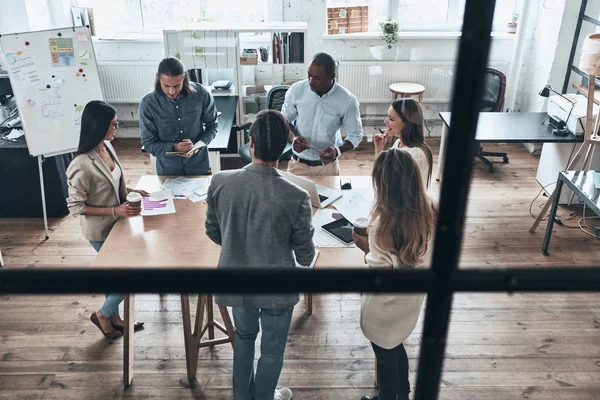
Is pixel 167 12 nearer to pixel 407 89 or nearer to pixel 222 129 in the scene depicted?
pixel 222 129

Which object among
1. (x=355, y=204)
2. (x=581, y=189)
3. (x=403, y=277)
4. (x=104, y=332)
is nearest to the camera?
(x=403, y=277)

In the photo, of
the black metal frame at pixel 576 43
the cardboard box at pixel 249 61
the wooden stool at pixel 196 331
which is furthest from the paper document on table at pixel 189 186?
the black metal frame at pixel 576 43

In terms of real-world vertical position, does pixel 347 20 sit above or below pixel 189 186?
above

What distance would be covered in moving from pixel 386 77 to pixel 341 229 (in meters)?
3.37

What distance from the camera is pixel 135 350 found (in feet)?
9.00

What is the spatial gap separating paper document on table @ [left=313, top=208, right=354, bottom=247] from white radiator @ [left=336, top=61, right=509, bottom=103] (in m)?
3.12

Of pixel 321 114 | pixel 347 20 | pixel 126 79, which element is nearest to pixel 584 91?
pixel 347 20

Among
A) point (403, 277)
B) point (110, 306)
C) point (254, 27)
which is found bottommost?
point (110, 306)

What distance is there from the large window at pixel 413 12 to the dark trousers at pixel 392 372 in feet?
13.0

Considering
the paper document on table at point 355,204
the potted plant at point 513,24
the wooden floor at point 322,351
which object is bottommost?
the wooden floor at point 322,351

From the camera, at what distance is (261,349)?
6.97 ft

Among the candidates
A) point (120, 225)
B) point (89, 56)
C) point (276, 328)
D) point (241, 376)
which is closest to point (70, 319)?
point (120, 225)

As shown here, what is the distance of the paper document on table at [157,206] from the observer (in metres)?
2.54

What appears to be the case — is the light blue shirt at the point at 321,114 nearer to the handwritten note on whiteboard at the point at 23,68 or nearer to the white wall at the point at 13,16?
the handwritten note on whiteboard at the point at 23,68
